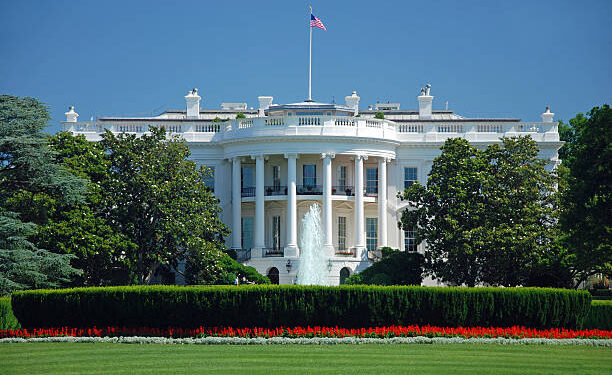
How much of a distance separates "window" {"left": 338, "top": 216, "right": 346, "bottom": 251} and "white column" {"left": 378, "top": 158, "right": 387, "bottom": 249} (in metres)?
3.13

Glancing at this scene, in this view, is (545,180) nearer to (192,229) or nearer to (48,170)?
(192,229)

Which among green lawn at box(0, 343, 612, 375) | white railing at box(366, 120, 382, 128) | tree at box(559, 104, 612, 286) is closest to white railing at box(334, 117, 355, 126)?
white railing at box(366, 120, 382, 128)

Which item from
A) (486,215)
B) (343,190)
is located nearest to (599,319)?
(486,215)

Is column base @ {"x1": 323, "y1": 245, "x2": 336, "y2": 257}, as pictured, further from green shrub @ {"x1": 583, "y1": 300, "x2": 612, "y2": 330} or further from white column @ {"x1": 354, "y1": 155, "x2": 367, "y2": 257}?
green shrub @ {"x1": 583, "y1": 300, "x2": 612, "y2": 330}

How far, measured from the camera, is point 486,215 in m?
51.2

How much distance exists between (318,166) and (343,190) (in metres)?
2.40

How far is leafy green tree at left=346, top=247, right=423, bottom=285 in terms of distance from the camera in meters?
54.1

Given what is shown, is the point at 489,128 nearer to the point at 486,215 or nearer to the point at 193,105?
the point at 486,215

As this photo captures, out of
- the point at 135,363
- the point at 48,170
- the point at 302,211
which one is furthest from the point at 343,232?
the point at 135,363

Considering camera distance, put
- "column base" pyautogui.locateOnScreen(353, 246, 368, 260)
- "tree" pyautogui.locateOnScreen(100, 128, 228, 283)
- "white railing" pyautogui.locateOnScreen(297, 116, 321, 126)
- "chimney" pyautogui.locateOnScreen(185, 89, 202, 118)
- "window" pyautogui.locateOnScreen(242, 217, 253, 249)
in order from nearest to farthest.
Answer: "tree" pyautogui.locateOnScreen(100, 128, 228, 283)
"column base" pyautogui.locateOnScreen(353, 246, 368, 260)
"white railing" pyautogui.locateOnScreen(297, 116, 321, 126)
"window" pyautogui.locateOnScreen(242, 217, 253, 249)
"chimney" pyautogui.locateOnScreen(185, 89, 202, 118)

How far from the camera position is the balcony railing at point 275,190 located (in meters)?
64.9

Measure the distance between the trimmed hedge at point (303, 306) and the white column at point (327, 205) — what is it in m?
29.7

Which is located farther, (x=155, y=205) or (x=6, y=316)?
(x=155, y=205)

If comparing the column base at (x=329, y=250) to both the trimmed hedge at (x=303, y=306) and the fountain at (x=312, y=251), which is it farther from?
the trimmed hedge at (x=303, y=306)
